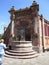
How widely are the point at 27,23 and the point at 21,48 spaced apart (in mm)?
5128

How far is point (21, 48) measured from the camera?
13258 millimetres

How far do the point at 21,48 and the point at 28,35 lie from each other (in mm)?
4165

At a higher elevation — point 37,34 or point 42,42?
point 37,34

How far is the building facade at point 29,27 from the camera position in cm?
1600

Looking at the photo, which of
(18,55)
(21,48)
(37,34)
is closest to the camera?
(18,55)

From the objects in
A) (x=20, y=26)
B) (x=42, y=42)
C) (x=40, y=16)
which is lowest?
(x=42, y=42)

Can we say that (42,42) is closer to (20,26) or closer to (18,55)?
(20,26)

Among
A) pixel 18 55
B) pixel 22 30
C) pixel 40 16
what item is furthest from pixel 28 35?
pixel 18 55

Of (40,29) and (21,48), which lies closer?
(21,48)

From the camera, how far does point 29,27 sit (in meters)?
16.9

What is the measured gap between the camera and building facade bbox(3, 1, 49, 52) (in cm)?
1600

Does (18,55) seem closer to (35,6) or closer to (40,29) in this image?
(40,29)

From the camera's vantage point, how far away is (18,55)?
11.9 m

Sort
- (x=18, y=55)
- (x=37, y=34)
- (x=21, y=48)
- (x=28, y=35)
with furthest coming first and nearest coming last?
(x=28, y=35) → (x=37, y=34) → (x=21, y=48) → (x=18, y=55)
